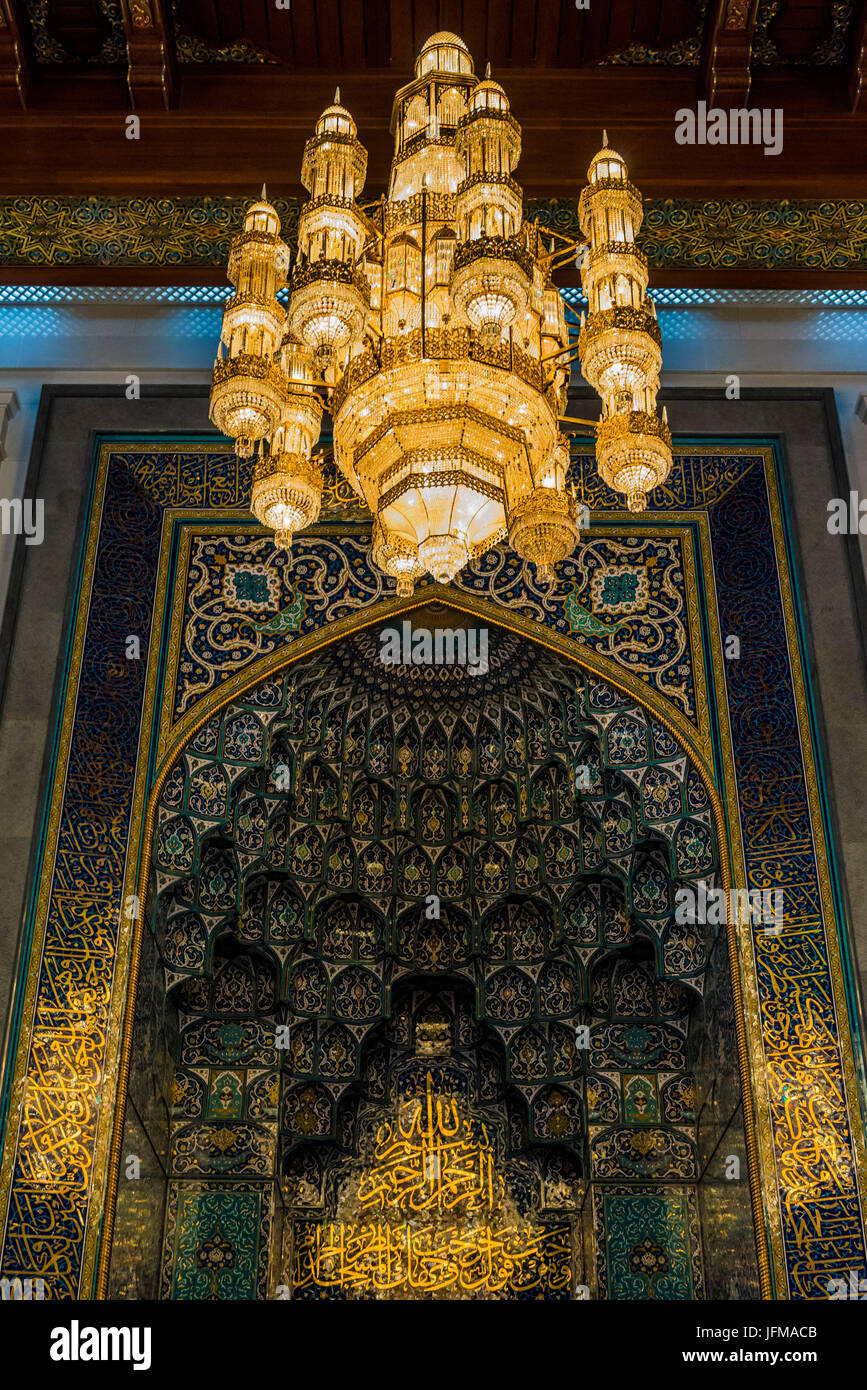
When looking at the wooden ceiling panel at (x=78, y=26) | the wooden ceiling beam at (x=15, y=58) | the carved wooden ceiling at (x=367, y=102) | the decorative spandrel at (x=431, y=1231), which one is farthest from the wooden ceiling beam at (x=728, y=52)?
the decorative spandrel at (x=431, y=1231)

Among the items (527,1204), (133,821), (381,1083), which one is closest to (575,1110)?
(527,1204)

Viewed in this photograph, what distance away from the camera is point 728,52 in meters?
5.51

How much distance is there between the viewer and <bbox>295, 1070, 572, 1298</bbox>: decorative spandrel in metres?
6.19

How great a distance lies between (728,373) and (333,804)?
7.90 feet

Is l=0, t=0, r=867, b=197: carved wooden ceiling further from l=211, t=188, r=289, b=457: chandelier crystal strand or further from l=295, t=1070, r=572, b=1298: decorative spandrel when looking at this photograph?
l=295, t=1070, r=572, b=1298: decorative spandrel

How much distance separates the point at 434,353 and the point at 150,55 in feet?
8.96

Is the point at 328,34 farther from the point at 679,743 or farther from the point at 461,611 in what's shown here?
the point at 679,743

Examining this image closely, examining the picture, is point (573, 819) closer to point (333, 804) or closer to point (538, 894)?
point (538, 894)

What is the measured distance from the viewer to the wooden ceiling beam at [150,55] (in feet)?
17.8

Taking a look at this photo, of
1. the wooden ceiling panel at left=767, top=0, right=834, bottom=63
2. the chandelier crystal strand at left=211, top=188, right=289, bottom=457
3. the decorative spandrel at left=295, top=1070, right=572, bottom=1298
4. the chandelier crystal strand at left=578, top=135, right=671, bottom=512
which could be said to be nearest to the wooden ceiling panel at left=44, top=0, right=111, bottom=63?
the chandelier crystal strand at left=211, top=188, right=289, bottom=457

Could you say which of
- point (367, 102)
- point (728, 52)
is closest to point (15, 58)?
point (367, 102)

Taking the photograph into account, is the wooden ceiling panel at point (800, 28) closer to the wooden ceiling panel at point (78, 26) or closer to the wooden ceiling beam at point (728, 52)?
the wooden ceiling beam at point (728, 52)

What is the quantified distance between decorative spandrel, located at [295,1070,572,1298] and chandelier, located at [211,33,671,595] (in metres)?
3.40

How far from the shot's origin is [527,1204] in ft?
20.8
